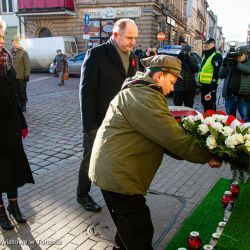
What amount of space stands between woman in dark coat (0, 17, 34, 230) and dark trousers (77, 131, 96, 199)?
0.60 m

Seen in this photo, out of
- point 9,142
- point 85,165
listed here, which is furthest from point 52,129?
point 9,142

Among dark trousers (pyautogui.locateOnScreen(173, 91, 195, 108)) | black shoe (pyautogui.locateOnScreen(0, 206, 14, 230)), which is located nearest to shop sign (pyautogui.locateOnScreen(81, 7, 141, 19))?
dark trousers (pyautogui.locateOnScreen(173, 91, 195, 108))

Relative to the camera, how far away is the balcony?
3145cm

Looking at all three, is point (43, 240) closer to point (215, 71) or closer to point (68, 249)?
point (68, 249)

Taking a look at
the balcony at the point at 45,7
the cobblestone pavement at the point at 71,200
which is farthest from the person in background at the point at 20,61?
the balcony at the point at 45,7

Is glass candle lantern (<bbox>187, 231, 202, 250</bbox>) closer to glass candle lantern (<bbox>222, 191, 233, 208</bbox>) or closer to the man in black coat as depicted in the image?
glass candle lantern (<bbox>222, 191, 233, 208</bbox>)

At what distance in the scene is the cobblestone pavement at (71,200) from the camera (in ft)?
11.8

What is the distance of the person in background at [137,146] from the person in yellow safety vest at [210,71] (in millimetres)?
5778

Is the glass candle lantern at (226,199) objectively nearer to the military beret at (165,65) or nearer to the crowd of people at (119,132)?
the crowd of people at (119,132)

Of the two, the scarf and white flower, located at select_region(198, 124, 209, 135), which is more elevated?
the scarf

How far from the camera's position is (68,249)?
3.42 m

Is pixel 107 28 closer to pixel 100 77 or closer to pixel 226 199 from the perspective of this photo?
pixel 100 77

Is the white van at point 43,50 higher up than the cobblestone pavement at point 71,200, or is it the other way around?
the white van at point 43,50

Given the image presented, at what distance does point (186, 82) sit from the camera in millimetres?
7801
